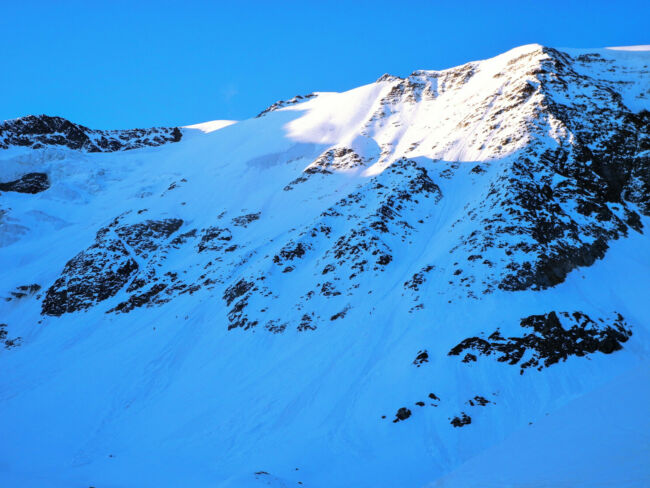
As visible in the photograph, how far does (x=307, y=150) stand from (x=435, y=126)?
66.3 ft

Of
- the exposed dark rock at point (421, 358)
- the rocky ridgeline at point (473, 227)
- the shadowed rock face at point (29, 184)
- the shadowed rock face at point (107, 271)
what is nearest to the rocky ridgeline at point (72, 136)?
the shadowed rock face at point (29, 184)

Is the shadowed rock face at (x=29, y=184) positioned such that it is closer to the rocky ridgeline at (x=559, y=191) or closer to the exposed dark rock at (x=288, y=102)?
the exposed dark rock at (x=288, y=102)

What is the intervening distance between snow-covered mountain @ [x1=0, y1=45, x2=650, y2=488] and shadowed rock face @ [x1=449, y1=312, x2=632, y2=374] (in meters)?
0.11

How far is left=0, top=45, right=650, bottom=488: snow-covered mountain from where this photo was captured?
1873cm

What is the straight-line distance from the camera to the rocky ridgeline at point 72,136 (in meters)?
84.1

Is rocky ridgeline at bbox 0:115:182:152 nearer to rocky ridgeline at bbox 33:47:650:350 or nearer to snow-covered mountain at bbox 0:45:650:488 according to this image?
snow-covered mountain at bbox 0:45:650:488

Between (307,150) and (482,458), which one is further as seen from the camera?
(307,150)

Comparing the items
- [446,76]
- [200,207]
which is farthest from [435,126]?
[200,207]

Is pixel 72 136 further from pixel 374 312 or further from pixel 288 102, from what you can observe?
pixel 374 312

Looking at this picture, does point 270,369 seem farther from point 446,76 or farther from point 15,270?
point 446,76

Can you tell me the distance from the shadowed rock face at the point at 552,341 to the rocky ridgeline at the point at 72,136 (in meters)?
86.3

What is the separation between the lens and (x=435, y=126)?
192 ft

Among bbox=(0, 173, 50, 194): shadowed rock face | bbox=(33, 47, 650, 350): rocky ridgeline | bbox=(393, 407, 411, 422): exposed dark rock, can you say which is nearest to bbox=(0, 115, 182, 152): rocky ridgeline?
bbox=(0, 173, 50, 194): shadowed rock face

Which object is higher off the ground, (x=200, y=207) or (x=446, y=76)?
(x=446, y=76)
